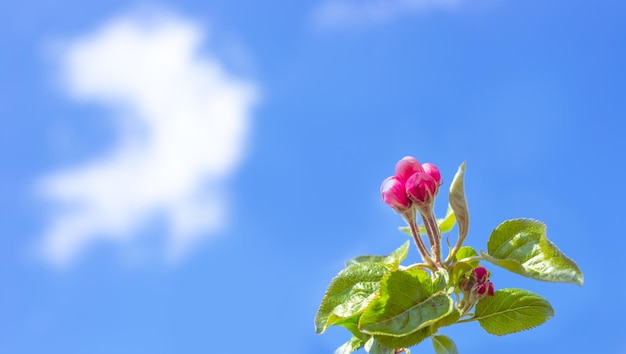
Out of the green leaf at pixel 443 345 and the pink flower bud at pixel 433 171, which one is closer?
the green leaf at pixel 443 345

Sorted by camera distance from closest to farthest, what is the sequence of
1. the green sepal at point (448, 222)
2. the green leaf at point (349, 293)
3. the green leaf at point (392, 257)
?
the green leaf at point (349, 293) < the green leaf at point (392, 257) < the green sepal at point (448, 222)

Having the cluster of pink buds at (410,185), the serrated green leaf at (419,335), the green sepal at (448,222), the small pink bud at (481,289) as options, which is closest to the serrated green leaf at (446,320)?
the serrated green leaf at (419,335)

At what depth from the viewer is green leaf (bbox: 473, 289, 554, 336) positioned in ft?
7.22

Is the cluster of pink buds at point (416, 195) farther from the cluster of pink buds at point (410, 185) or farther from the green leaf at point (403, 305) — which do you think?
the green leaf at point (403, 305)

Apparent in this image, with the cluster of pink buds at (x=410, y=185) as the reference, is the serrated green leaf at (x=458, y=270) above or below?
below

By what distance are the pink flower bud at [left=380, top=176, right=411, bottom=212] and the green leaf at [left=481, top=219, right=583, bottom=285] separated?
262 mm

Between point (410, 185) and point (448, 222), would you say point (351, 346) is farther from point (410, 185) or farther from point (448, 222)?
point (448, 222)

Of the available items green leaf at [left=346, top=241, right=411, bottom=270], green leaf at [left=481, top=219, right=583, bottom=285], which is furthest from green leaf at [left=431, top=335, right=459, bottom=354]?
green leaf at [left=346, top=241, right=411, bottom=270]

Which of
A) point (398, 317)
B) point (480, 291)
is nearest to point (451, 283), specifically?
point (480, 291)

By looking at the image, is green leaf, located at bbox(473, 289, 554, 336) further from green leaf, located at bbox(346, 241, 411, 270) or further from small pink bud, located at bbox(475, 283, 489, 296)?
green leaf, located at bbox(346, 241, 411, 270)

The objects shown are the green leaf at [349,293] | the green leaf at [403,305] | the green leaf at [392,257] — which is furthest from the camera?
the green leaf at [392,257]

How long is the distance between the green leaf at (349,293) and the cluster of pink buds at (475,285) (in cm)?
22

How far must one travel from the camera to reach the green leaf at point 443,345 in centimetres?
206

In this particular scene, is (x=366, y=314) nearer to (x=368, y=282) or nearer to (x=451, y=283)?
(x=368, y=282)
